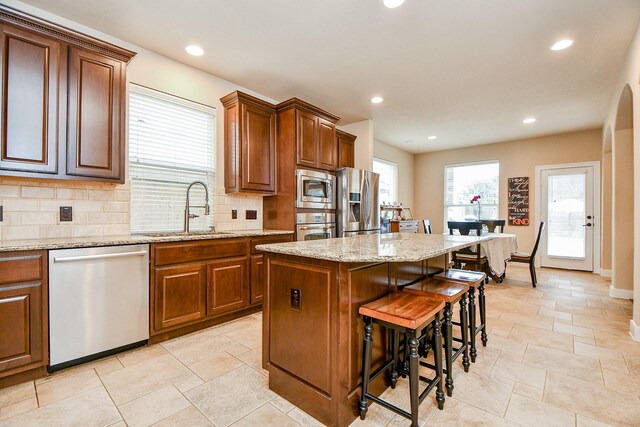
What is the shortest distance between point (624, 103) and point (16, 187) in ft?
19.5

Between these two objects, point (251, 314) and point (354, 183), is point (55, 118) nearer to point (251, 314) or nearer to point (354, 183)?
point (251, 314)

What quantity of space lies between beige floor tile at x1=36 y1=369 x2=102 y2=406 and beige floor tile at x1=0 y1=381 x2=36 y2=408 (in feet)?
0.13

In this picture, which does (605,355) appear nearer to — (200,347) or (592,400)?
(592,400)

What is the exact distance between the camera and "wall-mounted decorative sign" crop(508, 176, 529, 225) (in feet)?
20.4

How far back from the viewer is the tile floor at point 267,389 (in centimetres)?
162

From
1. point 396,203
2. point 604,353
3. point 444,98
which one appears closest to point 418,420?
point 604,353

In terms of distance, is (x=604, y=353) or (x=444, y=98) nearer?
(x=604, y=353)

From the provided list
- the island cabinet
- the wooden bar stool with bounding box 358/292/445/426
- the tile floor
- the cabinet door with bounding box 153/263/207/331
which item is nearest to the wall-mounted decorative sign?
the tile floor

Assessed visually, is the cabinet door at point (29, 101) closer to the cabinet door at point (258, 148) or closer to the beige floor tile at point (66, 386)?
the beige floor tile at point (66, 386)

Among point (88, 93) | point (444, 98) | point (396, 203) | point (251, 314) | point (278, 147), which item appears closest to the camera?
point (88, 93)

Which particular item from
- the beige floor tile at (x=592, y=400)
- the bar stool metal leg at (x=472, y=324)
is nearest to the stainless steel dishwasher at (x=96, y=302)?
the bar stool metal leg at (x=472, y=324)

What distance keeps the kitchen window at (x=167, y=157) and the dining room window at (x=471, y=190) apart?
561cm

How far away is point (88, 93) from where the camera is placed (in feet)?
7.77

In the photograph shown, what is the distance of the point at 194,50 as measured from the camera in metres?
2.97
